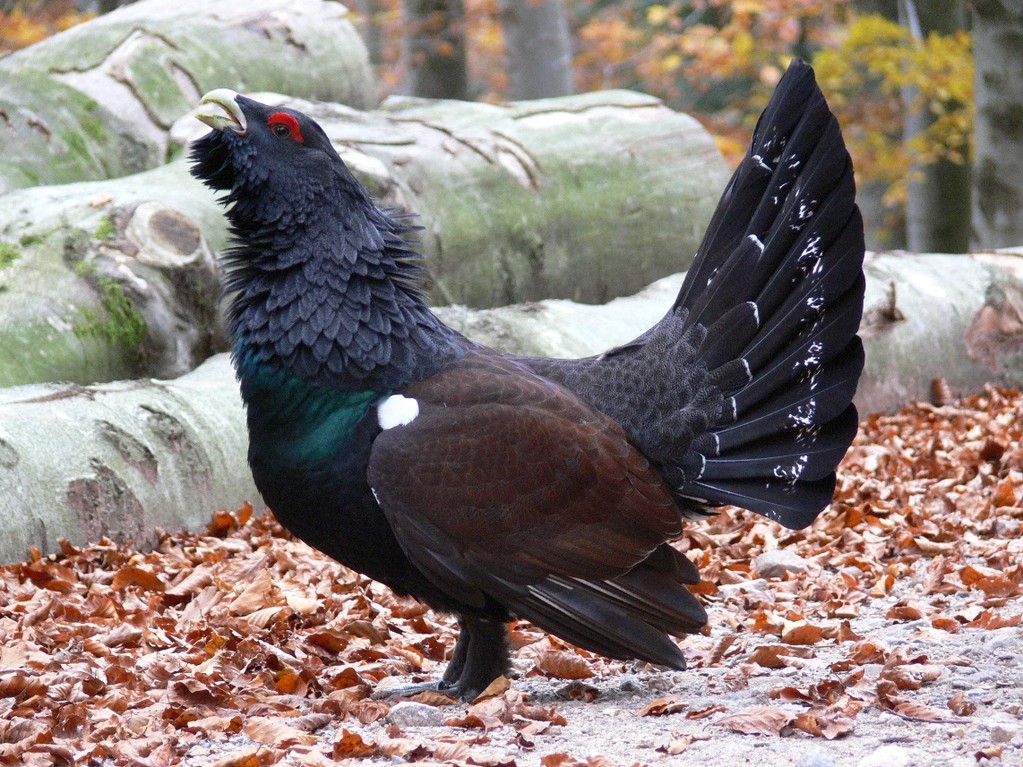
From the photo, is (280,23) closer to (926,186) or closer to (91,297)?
(91,297)

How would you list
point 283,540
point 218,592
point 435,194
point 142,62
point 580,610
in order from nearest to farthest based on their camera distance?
1. point 580,610
2. point 218,592
3. point 283,540
4. point 435,194
5. point 142,62

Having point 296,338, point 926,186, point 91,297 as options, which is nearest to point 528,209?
point 91,297

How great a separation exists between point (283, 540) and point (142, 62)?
16.3 feet

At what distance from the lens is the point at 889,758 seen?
3.03 meters

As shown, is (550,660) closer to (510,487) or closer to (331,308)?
(510,487)

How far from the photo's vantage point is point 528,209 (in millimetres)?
9156

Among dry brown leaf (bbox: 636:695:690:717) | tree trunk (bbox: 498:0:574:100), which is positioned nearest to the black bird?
dry brown leaf (bbox: 636:695:690:717)

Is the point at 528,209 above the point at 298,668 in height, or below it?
above

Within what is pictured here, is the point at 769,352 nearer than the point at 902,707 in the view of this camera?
No

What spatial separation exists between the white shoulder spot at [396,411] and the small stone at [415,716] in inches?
34.3

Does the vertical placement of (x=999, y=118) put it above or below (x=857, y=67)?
below

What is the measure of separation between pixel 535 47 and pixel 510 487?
12.4 metres

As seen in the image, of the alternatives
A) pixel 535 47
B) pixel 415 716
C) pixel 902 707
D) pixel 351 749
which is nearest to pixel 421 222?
pixel 415 716

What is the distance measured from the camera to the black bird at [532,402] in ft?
12.4
